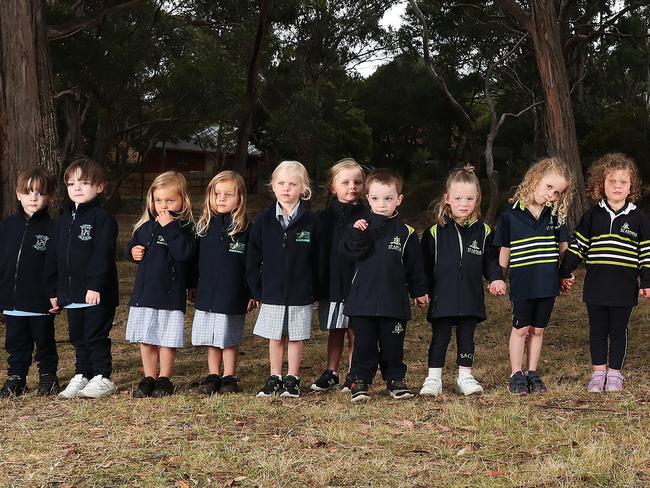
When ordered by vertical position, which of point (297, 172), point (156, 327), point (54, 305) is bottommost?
point (156, 327)

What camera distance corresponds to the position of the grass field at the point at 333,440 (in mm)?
4137

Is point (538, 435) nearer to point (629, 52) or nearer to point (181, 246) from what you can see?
point (181, 246)

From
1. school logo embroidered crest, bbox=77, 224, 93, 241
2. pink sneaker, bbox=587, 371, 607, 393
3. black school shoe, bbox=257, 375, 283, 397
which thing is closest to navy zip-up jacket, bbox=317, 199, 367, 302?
black school shoe, bbox=257, 375, 283, 397

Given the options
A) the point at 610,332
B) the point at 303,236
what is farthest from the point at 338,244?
the point at 610,332

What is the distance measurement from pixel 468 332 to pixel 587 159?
2026cm

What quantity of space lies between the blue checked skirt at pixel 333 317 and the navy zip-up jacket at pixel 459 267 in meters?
0.60

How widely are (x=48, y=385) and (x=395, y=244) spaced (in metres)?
2.73

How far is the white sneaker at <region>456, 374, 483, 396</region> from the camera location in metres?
5.87

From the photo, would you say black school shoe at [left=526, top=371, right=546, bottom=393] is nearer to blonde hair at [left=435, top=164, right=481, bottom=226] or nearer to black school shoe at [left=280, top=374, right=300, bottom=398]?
blonde hair at [left=435, top=164, right=481, bottom=226]

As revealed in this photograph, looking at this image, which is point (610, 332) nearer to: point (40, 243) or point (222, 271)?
point (222, 271)

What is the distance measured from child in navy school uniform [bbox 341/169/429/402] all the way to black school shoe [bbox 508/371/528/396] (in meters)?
0.71

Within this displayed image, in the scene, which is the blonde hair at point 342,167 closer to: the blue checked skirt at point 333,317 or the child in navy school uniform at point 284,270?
the child in navy school uniform at point 284,270

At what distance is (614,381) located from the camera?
596 cm

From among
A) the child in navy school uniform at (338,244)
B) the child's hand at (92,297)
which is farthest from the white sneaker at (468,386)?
the child's hand at (92,297)
